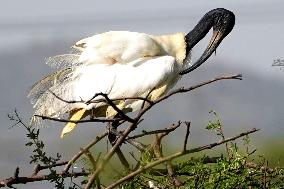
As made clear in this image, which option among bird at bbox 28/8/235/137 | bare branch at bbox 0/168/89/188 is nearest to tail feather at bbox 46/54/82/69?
bird at bbox 28/8/235/137

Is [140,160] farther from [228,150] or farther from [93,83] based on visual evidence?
[93,83]

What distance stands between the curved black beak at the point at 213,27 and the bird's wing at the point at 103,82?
0.64 feet

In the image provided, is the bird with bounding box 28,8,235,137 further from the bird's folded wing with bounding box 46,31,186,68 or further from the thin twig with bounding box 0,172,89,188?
the thin twig with bounding box 0,172,89,188

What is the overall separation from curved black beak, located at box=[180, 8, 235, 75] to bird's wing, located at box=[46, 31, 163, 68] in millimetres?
Answer: 246

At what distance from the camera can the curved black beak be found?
2.84 m

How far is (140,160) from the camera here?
1.38m

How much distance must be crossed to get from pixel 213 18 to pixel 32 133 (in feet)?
5.24

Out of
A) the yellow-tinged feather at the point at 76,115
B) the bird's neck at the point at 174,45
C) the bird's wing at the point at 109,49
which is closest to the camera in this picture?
the yellow-tinged feather at the point at 76,115

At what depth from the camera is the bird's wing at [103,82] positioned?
2.50 m

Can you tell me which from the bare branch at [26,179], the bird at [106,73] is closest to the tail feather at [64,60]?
the bird at [106,73]

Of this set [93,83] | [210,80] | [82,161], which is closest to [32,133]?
[82,161]

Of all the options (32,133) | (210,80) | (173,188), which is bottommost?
(173,188)

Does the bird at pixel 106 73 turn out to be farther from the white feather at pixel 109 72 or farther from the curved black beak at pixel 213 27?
the curved black beak at pixel 213 27

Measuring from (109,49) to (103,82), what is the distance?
0.10 meters
